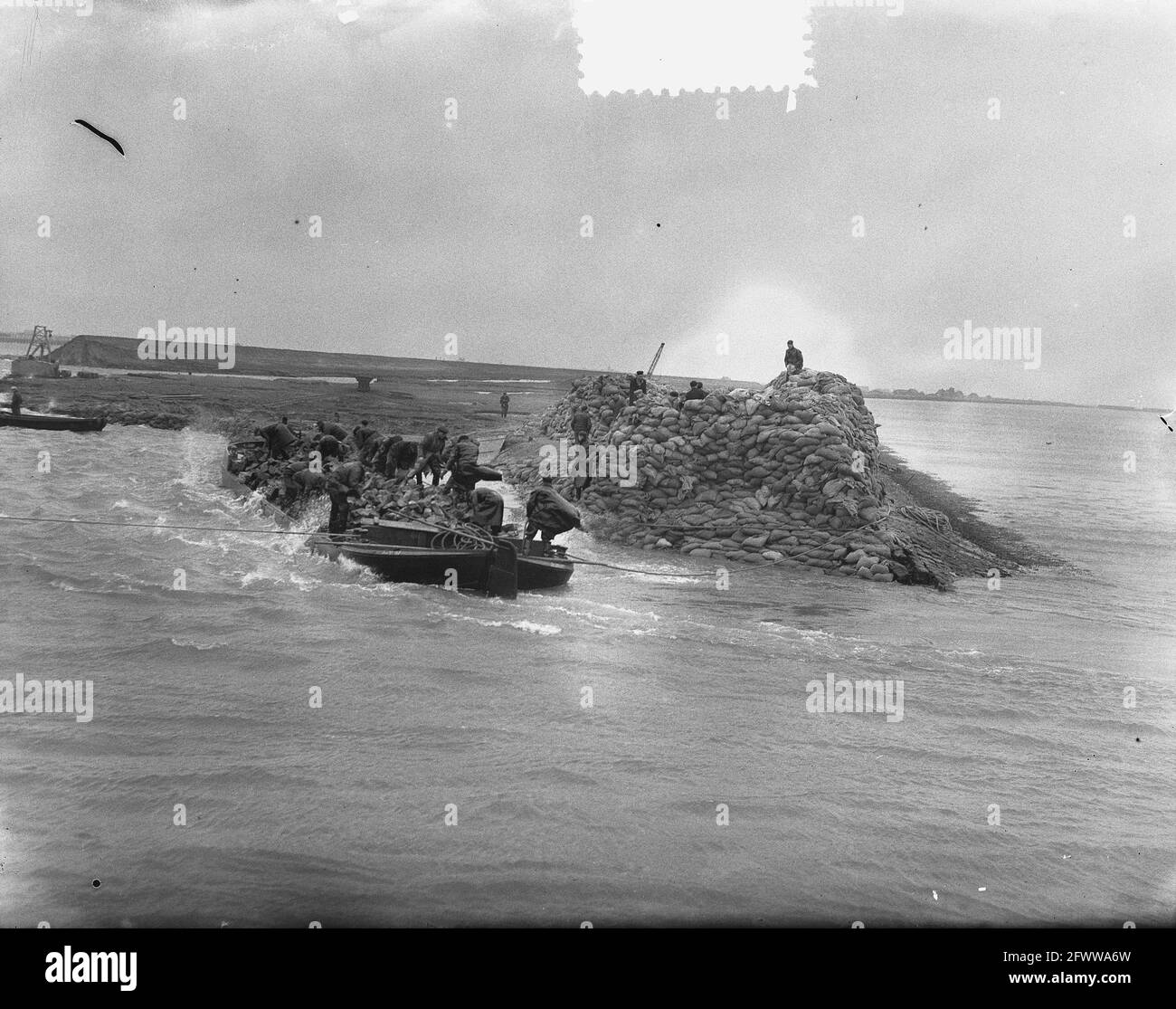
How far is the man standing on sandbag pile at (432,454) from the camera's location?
12.2 meters

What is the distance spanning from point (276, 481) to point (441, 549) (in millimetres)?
3874

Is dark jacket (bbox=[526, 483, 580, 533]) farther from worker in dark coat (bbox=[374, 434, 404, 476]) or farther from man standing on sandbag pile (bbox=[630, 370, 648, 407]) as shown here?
man standing on sandbag pile (bbox=[630, 370, 648, 407])

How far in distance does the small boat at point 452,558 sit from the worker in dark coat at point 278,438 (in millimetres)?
1971

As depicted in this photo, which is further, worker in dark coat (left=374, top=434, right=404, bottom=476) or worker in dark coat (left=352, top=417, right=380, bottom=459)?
worker in dark coat (left=374, top=434, right=404, bottom=476)

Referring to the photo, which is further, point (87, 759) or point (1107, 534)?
point (1107, 534)

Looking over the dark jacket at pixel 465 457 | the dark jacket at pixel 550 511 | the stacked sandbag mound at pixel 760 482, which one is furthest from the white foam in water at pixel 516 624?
the stacked sandbag mound at pixel 760 482

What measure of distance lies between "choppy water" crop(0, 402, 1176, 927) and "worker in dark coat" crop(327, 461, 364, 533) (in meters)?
0.70

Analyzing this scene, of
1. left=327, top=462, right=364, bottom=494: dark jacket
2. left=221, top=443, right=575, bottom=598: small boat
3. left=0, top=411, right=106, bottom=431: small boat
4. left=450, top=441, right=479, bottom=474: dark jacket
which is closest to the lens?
left=0, top=411, right=106, bottom=431: small boat

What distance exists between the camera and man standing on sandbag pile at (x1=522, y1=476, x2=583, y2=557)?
1105 cm

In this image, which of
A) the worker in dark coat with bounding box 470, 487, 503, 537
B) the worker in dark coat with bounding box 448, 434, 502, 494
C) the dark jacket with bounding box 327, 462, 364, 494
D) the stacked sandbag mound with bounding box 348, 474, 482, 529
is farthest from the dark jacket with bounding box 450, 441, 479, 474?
the dark jacket with bounding box 327, 462, 364, 494

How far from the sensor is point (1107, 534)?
1183cm

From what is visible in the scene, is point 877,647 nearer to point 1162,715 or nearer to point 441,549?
point 1162,715

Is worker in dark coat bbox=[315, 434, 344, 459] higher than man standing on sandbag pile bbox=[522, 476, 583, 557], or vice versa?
worker in dark coat bbox=[315, 434, 344, 459]

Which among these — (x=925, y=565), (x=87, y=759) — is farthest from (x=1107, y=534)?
(x=87, y=759)
